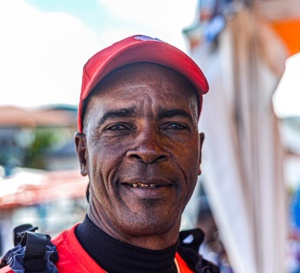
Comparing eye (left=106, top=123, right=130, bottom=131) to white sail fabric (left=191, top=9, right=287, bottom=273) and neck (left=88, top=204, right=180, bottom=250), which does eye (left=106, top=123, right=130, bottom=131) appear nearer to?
neck (left=88, top=204, right=180, bottom=250)

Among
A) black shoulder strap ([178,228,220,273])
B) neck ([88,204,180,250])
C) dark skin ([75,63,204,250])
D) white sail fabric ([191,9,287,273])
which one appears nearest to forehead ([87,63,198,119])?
dark skin ([75,63,204,250])

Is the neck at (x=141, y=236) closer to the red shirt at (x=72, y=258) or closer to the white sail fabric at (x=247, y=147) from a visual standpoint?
the red shirt at (x=72, y=258)

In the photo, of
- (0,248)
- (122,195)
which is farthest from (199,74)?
(0,248)

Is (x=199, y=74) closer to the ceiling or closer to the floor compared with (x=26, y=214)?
closer to the ceiling

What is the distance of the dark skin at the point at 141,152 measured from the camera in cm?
97

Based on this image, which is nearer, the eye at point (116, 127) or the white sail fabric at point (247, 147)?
the eye at point (116, 127)

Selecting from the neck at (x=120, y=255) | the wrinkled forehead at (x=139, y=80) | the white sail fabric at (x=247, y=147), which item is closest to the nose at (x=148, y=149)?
the wrinkled forehead at (x=139, y=80)

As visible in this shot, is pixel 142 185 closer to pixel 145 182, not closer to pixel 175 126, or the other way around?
pixel 145 182

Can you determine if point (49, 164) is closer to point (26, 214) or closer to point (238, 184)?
point (26, 214)

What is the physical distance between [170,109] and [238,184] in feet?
4.87

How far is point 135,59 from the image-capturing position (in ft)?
3.40

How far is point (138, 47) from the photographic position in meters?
1.02

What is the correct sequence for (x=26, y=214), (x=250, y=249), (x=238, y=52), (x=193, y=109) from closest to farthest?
(x=193, y=109) → (x=250, y=249) → (x=238, y=52) → (x=26, y=214)

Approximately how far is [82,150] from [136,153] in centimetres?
21
